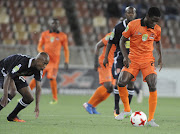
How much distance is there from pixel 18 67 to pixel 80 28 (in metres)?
13.7

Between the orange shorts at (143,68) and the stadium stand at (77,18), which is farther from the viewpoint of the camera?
the stadium stand at (77,18)

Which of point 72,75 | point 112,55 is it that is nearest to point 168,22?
A: point 72,75

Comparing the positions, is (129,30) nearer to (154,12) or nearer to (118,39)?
(154,12)

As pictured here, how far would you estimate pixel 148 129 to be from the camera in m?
6.08

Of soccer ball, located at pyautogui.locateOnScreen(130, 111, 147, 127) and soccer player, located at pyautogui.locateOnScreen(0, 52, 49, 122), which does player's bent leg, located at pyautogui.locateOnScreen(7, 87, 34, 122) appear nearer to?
soccer player, located at pyautogui.locateOnScreen(0, 52, 49, 122)

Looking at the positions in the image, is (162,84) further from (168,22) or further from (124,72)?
(124,72)

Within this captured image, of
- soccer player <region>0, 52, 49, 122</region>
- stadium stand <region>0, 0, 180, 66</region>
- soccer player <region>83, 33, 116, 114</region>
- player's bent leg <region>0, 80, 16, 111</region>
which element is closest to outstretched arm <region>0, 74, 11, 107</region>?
soccer player <region>0, 52, 49, 122</region>

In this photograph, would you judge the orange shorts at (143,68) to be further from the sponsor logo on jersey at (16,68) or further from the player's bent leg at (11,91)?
the player's bent leg at (11,91)

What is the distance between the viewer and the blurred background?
1605 centimetres

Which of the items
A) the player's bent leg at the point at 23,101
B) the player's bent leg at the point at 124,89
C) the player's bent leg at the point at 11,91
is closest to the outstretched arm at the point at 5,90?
the player's bent leg at the point at 23,101

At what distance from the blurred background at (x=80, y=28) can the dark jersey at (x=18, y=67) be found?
8947mm

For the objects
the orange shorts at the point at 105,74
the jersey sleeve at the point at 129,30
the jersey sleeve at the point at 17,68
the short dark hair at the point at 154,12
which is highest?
the short dark hair at the point at 154,12

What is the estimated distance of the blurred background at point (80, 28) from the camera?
16.0 m

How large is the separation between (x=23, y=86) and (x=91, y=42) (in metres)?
12.1
